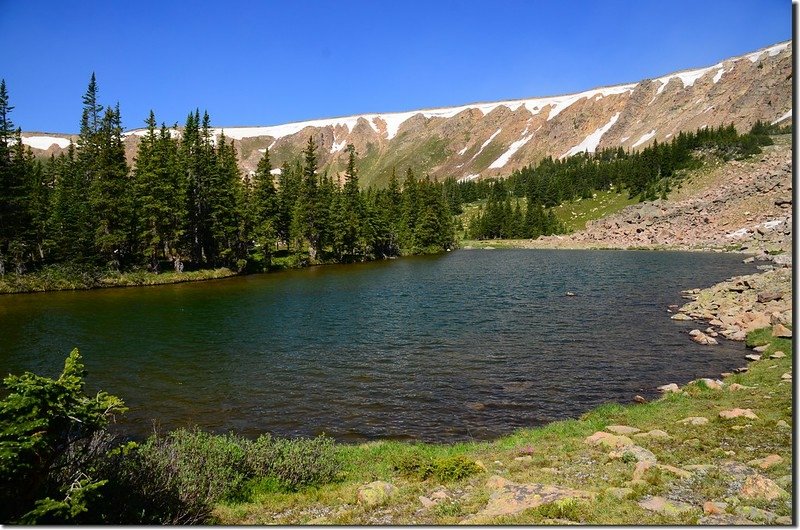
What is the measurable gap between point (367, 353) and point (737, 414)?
702 inches

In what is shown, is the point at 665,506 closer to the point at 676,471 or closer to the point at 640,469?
the point at 640,469

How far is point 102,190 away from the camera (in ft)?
204

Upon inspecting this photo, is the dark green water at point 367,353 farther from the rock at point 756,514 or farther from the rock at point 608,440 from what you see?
the rock at point 756,514

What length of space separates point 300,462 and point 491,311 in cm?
2908

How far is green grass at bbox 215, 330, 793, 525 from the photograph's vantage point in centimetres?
905

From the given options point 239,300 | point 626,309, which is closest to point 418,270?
point 239,300

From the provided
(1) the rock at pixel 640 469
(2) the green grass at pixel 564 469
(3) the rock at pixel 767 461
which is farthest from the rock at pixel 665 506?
(3) the rock at pixel 767 461

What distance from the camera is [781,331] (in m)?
24.3

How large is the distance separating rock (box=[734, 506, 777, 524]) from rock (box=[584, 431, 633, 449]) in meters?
4.38

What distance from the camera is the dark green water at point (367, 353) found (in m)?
19.0

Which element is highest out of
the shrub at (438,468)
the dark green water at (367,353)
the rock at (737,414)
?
the rock at (737,414)

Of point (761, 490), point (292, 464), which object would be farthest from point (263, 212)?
point (761, 490)

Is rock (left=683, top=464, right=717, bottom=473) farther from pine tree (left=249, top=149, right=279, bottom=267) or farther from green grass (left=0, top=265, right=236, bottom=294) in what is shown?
pine tree (left=249, top=149, right=279, bottom=267)

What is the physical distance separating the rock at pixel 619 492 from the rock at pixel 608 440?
130 inches
